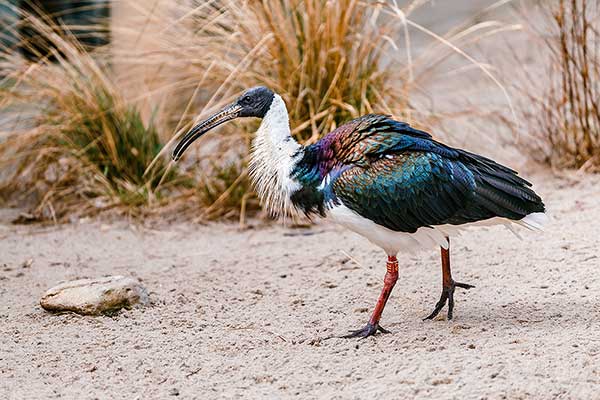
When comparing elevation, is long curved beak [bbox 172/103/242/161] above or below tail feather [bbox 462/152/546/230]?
below

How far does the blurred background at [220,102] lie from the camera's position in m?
6.07

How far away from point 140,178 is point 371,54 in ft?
5.82

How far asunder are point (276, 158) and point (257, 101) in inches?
11.8

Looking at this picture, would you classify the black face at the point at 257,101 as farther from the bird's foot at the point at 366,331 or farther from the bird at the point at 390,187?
the bird's foot at the point at 366,331

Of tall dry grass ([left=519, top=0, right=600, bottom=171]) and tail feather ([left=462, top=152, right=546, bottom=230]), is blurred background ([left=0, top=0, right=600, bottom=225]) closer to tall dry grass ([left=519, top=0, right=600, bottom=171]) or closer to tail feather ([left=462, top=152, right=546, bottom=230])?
tall dry grass ([left=519, top=0, right=600, bottom=171])

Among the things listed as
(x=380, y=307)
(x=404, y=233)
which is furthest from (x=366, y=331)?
(x=404, y=233)

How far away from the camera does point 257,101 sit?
4266mm

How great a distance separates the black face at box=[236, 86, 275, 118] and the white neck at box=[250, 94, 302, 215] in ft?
0.09

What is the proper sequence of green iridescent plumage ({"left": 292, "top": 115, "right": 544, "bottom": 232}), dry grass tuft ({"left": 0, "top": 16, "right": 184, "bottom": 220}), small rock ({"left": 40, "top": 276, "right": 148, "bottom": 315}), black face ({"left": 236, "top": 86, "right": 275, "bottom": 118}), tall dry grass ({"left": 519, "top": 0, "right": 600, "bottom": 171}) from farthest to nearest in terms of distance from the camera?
1. dry grass tuft ({"left": 0, "top": 16, "right": 184, "bottom": 220})
2. tall dry grass ({"left": 519, "top": 0, "right": 600, "bottom": 171})
3. small rock ({"left": 40, "top": 276, "right": 148, "bottom": 315})
4. black face ({"left": 236, "top": 86, "right": 275, "bottom": 118})
5. green iridescent plumage ({"left": 292, "top": 115, "right": 544, "bottom": 232})

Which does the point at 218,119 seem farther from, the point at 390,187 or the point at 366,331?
the point at 366,331

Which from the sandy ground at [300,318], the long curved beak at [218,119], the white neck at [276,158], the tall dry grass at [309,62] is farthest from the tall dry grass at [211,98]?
the white neck at [276,158]

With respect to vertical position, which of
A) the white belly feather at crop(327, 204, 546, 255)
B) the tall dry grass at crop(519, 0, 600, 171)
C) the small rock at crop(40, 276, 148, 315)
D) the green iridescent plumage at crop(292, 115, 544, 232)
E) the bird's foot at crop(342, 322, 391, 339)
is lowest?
the small rock at crop(40, 276, 148, 315)

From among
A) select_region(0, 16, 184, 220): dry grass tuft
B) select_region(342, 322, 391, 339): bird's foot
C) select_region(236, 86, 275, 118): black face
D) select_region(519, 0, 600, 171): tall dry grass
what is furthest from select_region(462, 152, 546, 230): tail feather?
select_region(0, 16, 184, 220): dry grass tuft

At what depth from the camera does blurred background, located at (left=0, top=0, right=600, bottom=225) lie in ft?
19.9
